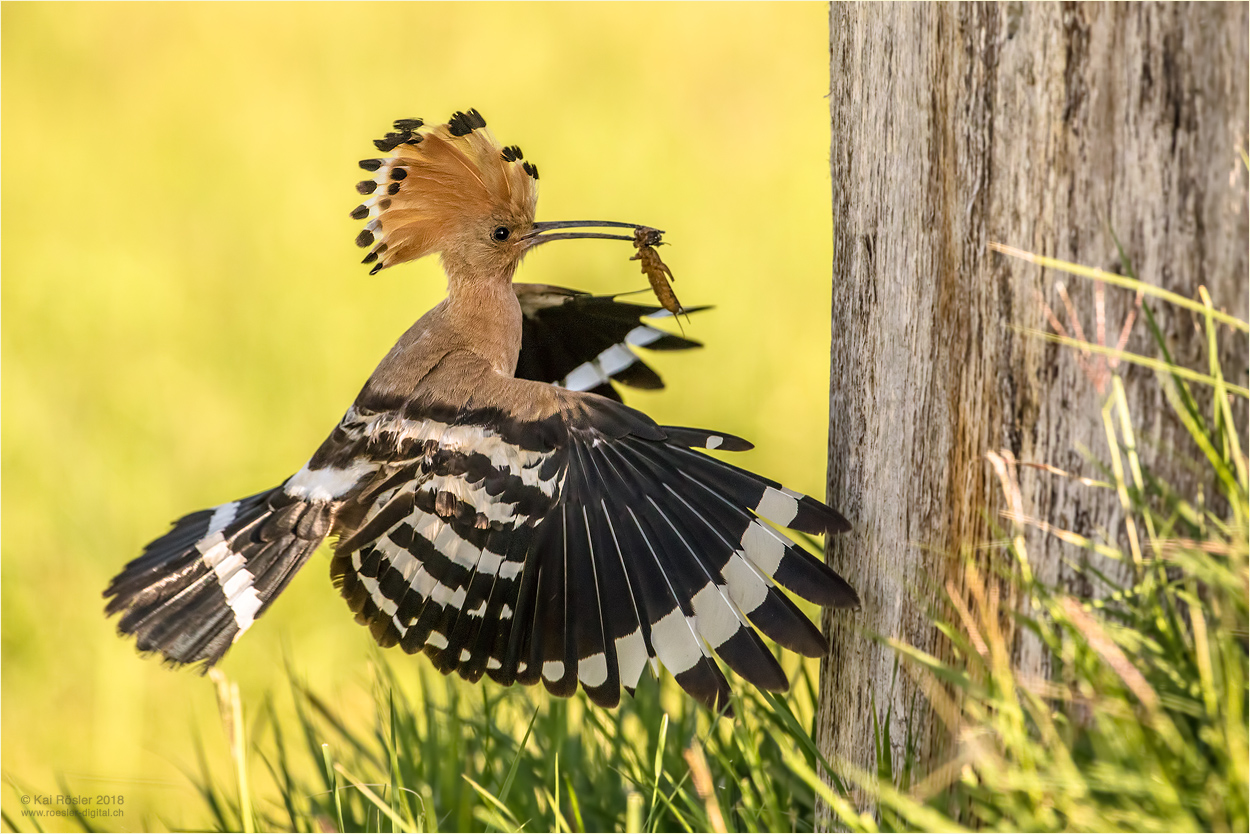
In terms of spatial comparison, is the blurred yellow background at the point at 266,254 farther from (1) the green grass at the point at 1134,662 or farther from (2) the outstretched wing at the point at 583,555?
(1) the green grass at the point at 1134,662

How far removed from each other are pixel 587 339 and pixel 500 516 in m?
0.68

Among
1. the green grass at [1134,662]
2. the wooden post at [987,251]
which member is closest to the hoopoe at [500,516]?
the wooden post at [987,251]

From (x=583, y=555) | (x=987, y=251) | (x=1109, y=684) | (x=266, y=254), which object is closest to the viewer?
(x=1109, y=684)

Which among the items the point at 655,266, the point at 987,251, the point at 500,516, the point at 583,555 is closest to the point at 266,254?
the point at 655,266

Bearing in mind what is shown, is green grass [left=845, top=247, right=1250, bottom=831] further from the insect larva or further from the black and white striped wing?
the black and white striped wing

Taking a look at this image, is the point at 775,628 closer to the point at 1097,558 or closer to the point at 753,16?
the point at 1097,558

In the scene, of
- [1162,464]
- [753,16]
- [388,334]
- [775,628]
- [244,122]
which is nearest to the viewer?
[1162,464]

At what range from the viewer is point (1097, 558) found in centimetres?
137

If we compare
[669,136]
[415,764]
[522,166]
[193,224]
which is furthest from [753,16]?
[415,764]

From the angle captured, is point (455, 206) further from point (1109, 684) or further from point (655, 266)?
point (1109, 684)

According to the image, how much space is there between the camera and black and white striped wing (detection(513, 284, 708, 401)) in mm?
2352

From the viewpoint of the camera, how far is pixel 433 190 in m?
2.33

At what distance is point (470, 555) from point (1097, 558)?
921 millimetres

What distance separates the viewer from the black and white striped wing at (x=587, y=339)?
235 cm
